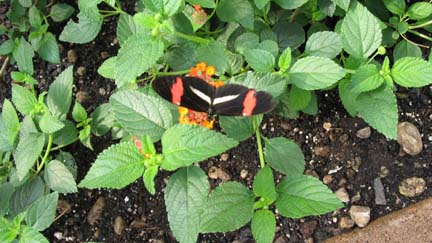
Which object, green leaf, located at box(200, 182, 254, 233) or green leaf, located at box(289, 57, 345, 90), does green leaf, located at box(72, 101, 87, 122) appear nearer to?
green leaf, located at box(200, 182, 254, 233)

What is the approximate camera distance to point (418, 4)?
1633mm

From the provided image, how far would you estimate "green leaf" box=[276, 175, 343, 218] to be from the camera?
1.30 m

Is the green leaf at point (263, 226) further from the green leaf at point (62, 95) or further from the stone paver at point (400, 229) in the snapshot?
the green leaf at point (62, 95)

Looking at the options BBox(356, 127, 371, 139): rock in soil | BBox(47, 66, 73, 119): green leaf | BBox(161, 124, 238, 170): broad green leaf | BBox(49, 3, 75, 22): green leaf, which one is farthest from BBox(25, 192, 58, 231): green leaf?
BBox(356, 127, 371, 139): rock in soil

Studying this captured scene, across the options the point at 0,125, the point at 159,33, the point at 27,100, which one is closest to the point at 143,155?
the point at 159,33

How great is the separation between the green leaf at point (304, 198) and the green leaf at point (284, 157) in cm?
9

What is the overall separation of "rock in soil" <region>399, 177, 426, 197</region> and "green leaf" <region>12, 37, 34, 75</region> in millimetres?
1253

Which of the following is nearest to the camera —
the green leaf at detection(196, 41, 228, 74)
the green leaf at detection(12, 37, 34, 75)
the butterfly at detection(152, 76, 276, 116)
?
the butterfly at detection(152, 76, 276, 116)

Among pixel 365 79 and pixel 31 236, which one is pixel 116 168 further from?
pixel 365 79

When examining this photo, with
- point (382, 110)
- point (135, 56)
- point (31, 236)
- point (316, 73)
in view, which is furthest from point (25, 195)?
point (382, 110)

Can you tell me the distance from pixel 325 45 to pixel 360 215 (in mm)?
574

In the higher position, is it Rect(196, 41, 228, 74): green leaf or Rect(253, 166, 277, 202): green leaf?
Rect(196, 41, 228, 74): green leaf

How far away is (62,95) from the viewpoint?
1654 millimetres

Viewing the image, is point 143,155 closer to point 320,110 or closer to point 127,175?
point 127,175
